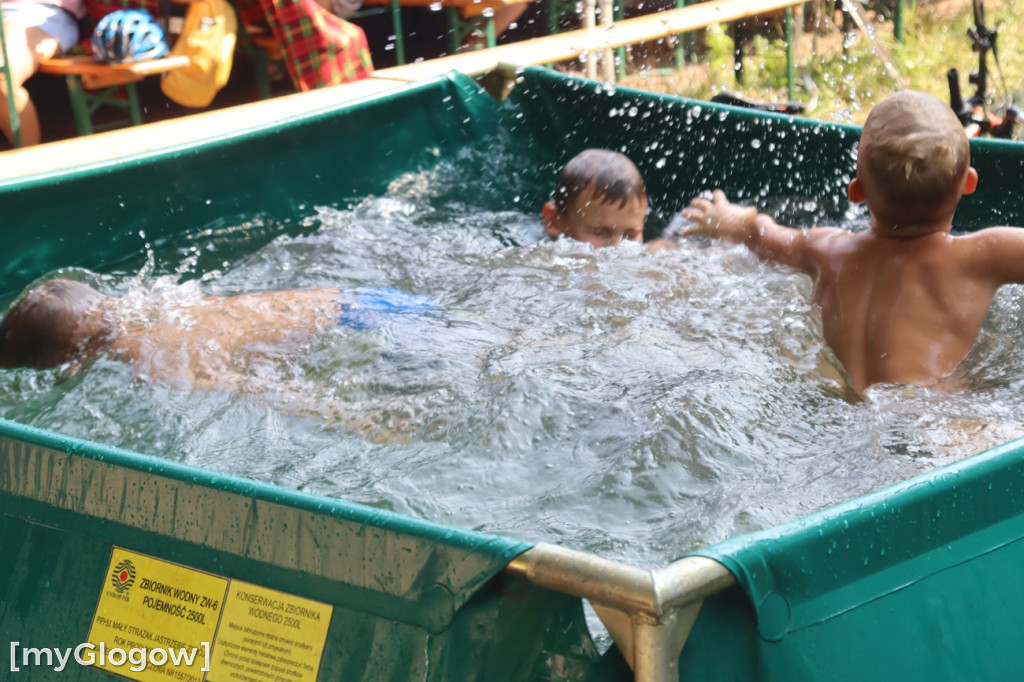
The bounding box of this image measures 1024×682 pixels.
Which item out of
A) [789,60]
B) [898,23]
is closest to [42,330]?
[789,60]

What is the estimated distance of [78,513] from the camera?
156cm

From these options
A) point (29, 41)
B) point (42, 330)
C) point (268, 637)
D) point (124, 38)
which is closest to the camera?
point (268, 637)

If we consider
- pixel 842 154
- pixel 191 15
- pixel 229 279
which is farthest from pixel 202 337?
pixel 191 15

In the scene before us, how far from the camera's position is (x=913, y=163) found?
221 centimetres

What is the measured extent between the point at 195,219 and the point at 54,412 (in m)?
1.20

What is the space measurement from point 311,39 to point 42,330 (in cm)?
319

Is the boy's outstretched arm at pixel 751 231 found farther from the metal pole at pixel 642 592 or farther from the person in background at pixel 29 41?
the person in background at pixel 29 41

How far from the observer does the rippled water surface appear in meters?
2.01

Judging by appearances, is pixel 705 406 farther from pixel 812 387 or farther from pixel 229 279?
pixel 229 279

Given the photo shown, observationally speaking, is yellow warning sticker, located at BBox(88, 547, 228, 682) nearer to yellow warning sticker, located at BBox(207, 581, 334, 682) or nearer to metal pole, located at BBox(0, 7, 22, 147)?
yellow warning sticker, located at BBox(207, 581, 334, 682)

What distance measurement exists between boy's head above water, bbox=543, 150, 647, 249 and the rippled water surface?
0.18 meters

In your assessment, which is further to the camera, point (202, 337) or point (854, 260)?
point (202, 337)

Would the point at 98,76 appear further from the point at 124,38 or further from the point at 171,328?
the point at 171,328

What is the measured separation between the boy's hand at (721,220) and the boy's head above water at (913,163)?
0.71 metres
